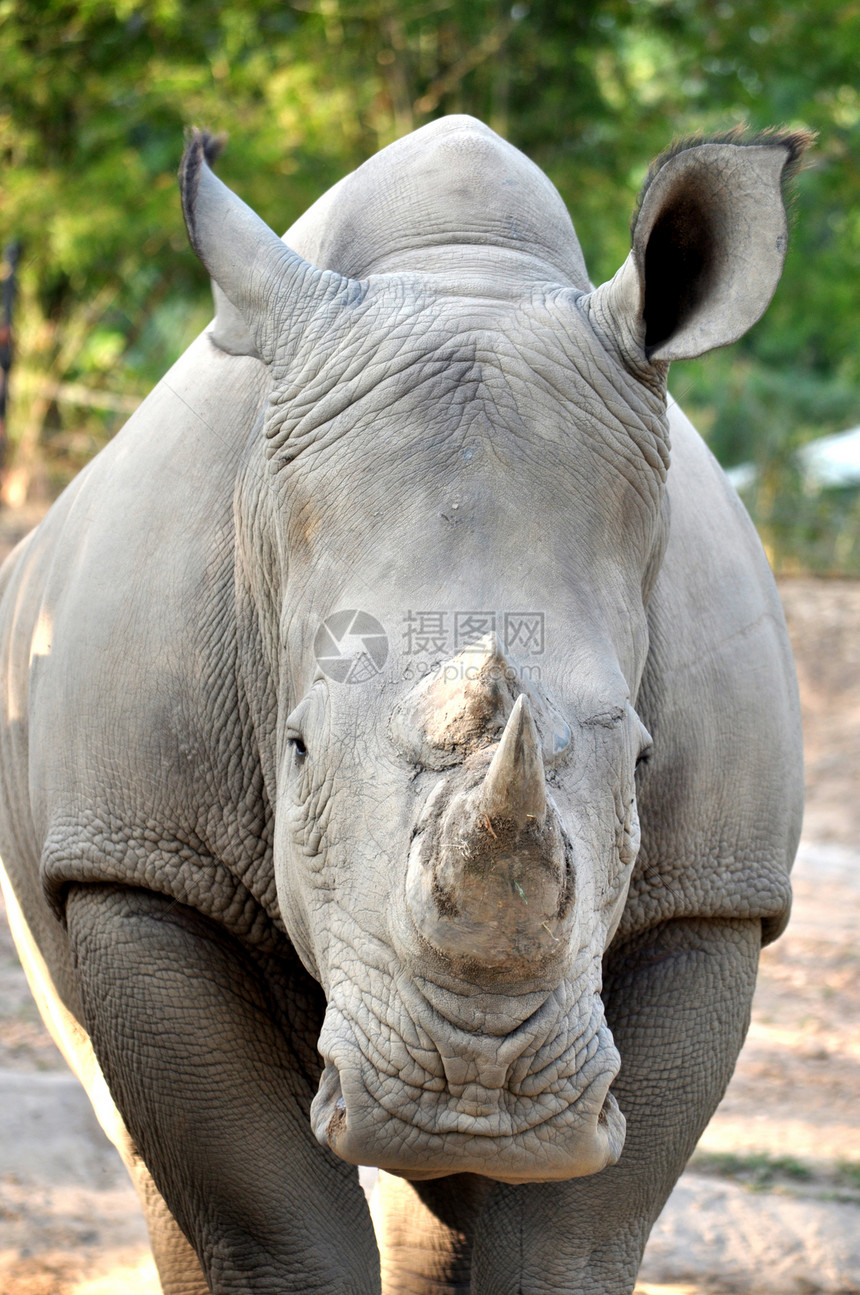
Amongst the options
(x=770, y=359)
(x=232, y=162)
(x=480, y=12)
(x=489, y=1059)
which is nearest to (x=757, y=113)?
(x=480, y=12)

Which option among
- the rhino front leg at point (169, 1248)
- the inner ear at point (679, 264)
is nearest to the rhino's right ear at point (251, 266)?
the inner ear at point (679, 264)

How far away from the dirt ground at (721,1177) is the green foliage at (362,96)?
7955 mm

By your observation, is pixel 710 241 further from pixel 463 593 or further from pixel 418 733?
pixel 418 733

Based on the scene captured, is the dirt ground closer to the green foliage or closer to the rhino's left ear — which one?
the rhino's left ear

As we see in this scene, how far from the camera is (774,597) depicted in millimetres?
3473

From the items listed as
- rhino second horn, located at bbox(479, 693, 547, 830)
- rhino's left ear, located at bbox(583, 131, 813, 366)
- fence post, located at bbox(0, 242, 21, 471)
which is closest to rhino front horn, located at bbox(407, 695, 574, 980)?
rhino second horn, located at bbox(479, 693, 547, 830)

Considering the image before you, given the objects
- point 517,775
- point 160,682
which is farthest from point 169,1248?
point 517,775

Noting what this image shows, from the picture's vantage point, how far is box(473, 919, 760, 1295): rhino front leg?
118 inches

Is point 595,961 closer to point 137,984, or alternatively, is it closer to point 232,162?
point 137,984

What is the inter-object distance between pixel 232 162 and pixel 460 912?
11.8 meters

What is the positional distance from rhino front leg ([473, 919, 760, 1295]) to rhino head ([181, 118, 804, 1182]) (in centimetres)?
77

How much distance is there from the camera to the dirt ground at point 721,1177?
4281mm

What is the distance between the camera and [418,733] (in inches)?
79.5

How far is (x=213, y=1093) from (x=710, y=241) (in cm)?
177
